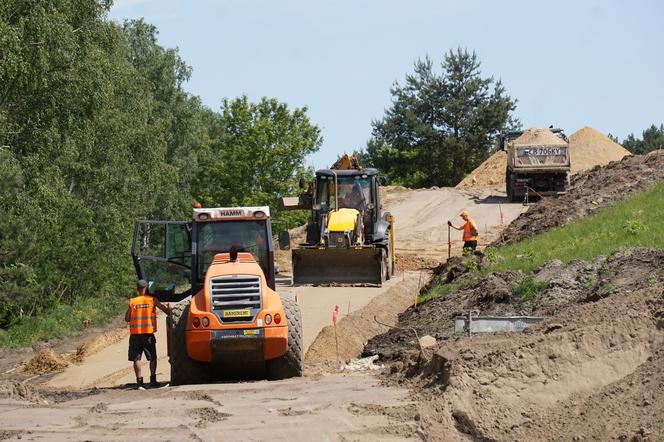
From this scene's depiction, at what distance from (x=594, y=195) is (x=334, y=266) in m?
8.77

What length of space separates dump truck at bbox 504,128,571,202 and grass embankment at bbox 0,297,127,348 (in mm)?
18597

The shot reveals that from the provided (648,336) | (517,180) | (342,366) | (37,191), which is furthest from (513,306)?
(517,180)

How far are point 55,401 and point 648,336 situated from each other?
23.9 ft

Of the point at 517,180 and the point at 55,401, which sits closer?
the point at 55,401

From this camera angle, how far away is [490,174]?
57312 mm

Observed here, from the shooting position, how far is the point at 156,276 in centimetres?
1551

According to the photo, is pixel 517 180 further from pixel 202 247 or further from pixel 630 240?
pixel 202 247

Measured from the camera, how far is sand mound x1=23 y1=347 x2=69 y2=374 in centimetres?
1947

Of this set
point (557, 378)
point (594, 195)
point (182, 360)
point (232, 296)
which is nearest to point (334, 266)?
point (594, 195)

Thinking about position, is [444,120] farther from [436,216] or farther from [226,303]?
[226,303]

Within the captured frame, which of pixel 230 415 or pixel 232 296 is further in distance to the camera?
pixel 232 296

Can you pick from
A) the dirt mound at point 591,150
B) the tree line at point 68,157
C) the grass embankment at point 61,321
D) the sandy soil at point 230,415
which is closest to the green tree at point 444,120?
the dirt mound at point 591,150

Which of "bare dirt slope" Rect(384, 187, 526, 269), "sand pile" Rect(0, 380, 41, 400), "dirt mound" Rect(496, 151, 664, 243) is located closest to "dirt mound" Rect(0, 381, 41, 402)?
"sand pile" Rect(0, 380, 41, 400)

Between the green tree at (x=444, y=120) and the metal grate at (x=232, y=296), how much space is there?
5418 cm
